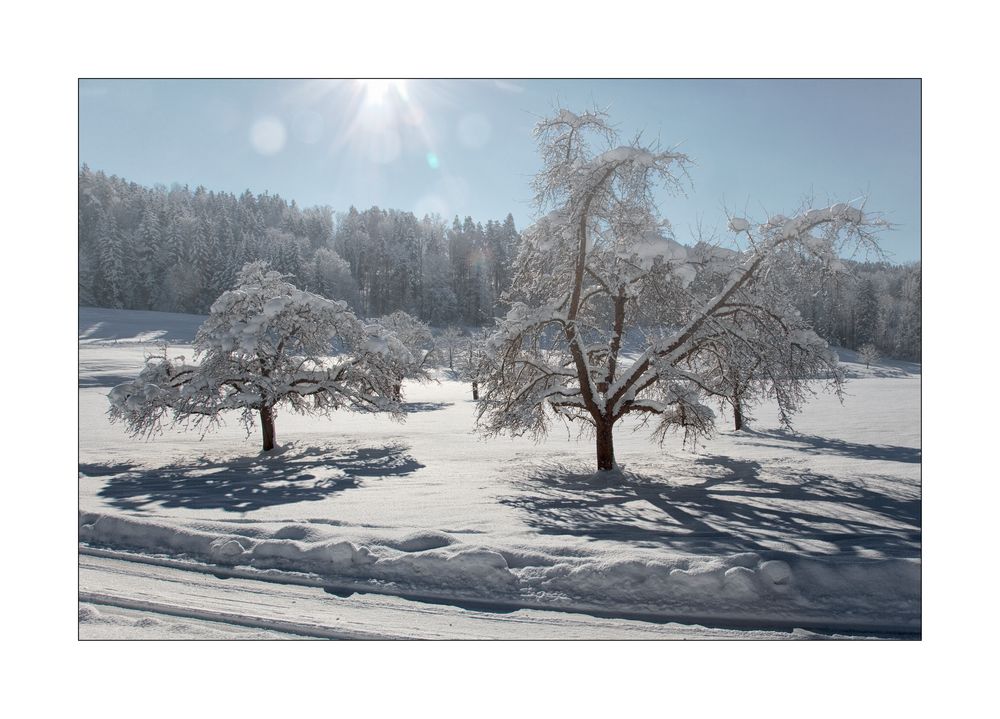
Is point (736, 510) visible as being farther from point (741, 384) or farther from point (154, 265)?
point (154, 265)

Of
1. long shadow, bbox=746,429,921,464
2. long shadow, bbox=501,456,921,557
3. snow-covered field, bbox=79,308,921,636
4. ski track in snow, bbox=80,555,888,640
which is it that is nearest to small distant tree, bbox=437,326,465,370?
long shadow, bbox=746,429,921,464

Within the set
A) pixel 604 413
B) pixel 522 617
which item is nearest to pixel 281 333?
pixel 604 413

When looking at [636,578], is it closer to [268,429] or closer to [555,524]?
[555,524]

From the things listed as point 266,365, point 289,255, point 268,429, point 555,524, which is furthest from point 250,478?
point 289,255

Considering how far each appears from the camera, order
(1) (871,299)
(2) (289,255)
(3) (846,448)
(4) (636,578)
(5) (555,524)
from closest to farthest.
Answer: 1. (4) (636,578)
2. (5) (555,524)
3. (1) (871,299)
4. (3) (846,448)
5. (2) (289,255)

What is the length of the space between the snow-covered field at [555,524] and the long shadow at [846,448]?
0.43 feet

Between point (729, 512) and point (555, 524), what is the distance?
94.0 inches

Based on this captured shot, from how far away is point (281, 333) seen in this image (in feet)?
37.9

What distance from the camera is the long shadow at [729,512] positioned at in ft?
16.9

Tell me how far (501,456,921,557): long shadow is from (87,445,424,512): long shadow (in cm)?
314

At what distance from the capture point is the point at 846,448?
11.5 meters

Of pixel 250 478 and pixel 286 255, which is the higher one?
pixel 286 255

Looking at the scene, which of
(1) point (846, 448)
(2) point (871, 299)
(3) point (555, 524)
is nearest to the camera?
(3) point (555, 524)

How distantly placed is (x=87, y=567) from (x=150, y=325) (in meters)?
41.2
